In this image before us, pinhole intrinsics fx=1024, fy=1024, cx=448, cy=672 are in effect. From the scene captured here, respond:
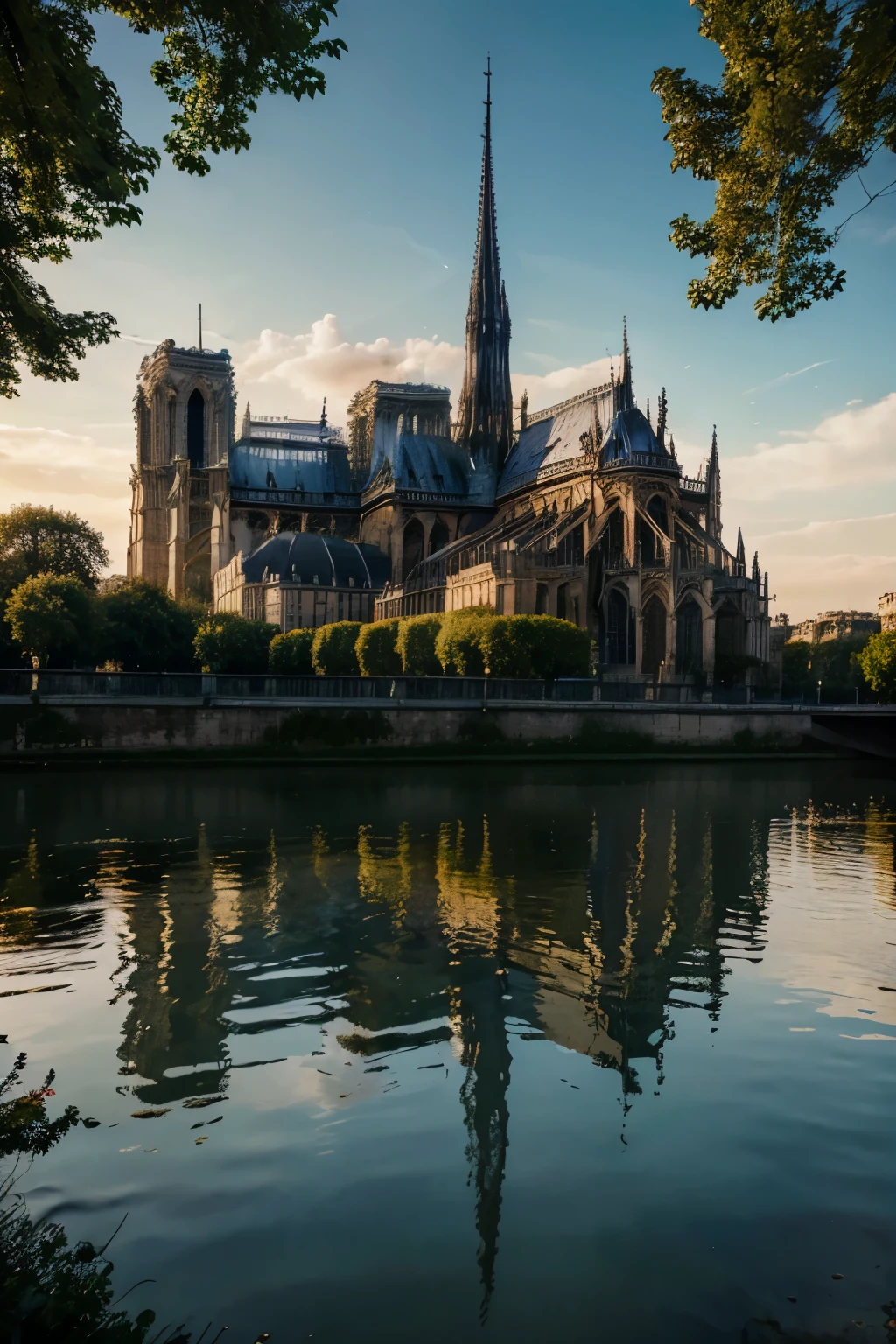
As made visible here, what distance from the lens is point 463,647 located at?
46000 mm

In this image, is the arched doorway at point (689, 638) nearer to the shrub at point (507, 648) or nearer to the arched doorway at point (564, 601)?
the arched doorway at point (564, 601)

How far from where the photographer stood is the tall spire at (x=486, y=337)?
8519 centimetres

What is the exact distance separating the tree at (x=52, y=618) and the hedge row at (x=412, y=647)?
26.6 ft

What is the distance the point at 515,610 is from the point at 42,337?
44.7 metres

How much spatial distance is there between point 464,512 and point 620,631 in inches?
984

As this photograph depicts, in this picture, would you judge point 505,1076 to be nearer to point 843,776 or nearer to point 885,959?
point 885,959

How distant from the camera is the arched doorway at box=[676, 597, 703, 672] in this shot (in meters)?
56.5

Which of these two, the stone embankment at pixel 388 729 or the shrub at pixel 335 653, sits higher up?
the shrub at pixel 335 653

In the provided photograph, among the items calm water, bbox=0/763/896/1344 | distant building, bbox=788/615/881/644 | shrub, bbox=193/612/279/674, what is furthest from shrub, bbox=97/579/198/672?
distant building, bbox=788/615/881/644

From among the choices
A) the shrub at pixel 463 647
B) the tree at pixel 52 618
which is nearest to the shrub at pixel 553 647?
the shrub at pixel 463 647

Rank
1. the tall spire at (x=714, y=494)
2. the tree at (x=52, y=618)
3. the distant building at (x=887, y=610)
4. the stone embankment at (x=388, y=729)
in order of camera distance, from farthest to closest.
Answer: the distant building at (x=887, y=610) < the tall spire at (x=714, y=494) < the tree at (x=52, y=618) < the stone embankment at (x=388, y=729)

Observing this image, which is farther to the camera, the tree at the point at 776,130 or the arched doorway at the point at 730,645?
the arched doorway at the point at 730,645

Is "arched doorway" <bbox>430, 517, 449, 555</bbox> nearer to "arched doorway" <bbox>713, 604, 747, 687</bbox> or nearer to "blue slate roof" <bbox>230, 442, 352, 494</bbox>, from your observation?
"blue slate roof" <bbox>230, 442, 352, 494</bbox>

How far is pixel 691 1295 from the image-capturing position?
5.03 meters
